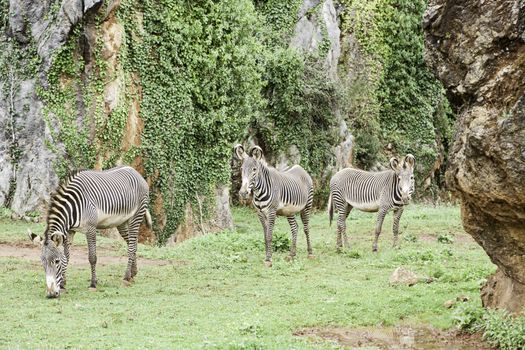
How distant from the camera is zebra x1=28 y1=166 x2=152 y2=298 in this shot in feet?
41.3

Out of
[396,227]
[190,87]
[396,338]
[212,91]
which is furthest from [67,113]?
[396,338]

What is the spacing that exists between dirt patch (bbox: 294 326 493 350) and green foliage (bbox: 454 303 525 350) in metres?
0.14

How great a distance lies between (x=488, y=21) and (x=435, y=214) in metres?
17.1

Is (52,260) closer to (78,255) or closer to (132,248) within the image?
(132,248)

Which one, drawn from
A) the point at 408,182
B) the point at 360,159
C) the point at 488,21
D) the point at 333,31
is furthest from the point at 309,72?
the point at 488,21

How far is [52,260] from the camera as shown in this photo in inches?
492

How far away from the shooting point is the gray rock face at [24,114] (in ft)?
74.9

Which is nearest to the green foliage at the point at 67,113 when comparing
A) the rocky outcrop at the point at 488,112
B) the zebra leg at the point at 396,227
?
the zebra leg at the point at 396,227

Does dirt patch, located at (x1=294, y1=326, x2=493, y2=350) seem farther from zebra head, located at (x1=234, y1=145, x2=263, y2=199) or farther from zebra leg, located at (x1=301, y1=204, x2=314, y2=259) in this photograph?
zebra leg, located at (x1=301, y1=204, x2=314, y2=259)

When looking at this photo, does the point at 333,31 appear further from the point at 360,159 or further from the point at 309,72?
the point at 360,159

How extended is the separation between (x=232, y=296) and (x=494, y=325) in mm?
4885

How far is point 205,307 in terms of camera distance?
39.2 feet

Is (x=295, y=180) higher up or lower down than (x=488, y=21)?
lower down

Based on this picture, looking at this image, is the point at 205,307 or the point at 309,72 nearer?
the point at 205,307
